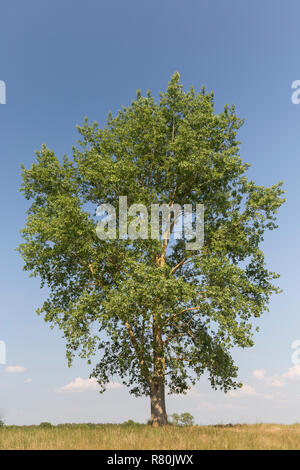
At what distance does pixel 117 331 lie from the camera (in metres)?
24.3

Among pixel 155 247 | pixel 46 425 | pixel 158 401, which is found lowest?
pixel 46 425

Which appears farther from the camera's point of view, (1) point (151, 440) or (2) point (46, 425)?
(2) point (46, 425)

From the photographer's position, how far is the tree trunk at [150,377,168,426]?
24438 millimetres

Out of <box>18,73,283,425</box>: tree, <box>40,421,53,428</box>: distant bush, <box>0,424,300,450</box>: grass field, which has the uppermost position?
<box>18,73,283,425</box>: tree

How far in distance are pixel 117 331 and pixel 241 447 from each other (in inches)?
398

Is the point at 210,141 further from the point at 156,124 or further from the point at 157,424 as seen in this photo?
the point at 157,424

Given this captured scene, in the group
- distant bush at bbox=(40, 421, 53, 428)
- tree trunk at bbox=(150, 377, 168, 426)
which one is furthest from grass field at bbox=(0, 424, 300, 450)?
distant bush at bbox=(40, 421, 53, 428)

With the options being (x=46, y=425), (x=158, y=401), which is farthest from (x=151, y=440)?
(x=46, y=425)

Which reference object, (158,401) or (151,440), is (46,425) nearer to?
(158,401)

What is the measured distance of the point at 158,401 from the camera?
24.8 m

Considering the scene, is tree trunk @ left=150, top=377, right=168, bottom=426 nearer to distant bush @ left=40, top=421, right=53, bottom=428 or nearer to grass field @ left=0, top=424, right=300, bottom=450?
grass field @ left=0, top=424, right=300, bottom=450
